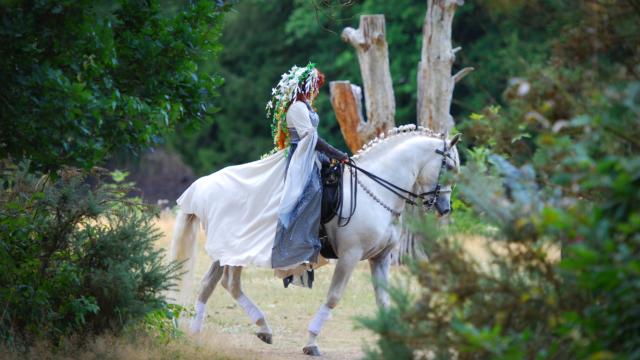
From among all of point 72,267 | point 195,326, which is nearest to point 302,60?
point 195,326

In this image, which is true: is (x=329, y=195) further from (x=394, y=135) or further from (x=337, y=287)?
(x=394, y=135)

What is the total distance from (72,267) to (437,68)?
9.57 m

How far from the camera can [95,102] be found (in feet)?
22.5

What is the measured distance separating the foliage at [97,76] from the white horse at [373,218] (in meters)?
2.43

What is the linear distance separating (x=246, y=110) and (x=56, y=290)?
30.0 metres

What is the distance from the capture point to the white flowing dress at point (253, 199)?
9938 millimetres

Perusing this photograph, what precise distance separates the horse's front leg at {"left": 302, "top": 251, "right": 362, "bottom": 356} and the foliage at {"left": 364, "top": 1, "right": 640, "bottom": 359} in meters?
3.65

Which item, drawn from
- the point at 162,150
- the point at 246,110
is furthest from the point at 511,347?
the point at 162,150

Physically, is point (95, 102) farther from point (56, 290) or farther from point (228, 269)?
point (228, 269)

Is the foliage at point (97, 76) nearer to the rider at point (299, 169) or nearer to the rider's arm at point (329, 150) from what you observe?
the rider at point (299, 169)

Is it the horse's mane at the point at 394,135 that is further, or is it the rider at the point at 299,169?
the horse's mane at the point at 394,135

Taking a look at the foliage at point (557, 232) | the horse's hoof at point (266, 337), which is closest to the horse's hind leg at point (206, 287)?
the horse's hoof at point (266, 337)

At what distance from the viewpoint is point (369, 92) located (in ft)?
57.7

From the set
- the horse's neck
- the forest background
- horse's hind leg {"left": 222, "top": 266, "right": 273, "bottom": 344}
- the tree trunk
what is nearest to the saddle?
the horse's neck
